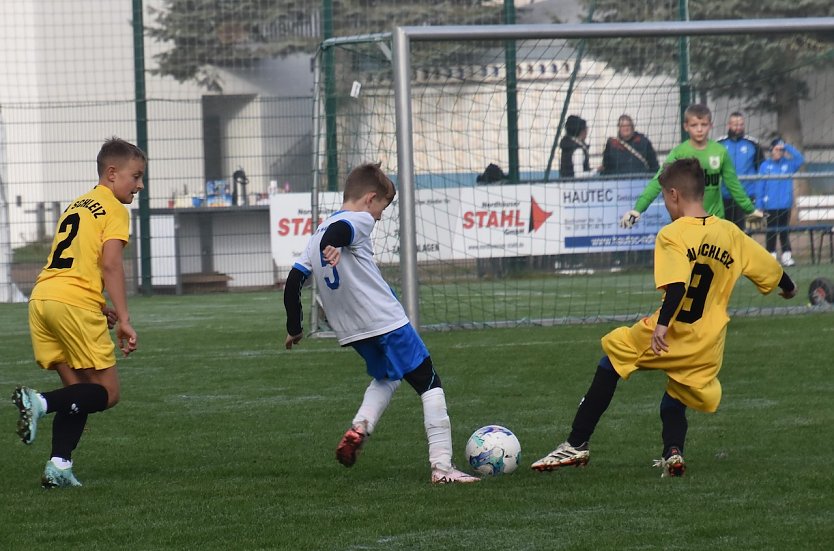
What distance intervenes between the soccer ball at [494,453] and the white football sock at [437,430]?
19 cm

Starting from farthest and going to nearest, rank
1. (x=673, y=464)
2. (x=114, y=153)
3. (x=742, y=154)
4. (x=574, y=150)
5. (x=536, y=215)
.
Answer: (x=574, y=150) → (x=536, y=215) → (x=742, y=154) → (x=114, y=153) → (x=673, y=464)

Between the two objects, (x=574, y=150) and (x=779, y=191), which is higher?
(x=574, y=150)

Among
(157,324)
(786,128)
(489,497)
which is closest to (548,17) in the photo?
(786,128)

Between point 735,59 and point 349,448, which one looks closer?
point 349,448

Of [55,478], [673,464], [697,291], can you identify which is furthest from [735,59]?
[55,478]

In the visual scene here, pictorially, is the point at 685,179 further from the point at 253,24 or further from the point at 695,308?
the point at 253,24

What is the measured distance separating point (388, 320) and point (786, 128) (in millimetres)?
10297

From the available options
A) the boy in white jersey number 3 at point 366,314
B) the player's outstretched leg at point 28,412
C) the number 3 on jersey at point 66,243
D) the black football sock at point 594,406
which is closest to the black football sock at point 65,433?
the player's outstretched leg at point 28,412

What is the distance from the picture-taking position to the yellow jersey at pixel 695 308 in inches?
209

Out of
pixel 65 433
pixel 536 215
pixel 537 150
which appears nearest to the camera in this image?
pixel 65 433

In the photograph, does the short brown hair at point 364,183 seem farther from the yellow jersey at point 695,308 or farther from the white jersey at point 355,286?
the yellow jersey at point 695,308

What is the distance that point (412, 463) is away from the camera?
224 inches

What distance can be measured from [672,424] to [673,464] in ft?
0.79

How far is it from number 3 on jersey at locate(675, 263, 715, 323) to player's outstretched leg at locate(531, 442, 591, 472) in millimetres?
655
